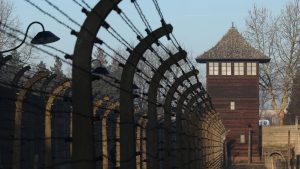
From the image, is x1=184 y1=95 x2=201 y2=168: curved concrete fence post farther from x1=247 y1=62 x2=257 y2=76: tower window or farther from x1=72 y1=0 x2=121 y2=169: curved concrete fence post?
x1=247 y1=62 x2=257 y2=76: tower window

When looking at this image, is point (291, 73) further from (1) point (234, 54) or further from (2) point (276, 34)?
(1) point (234, 54)

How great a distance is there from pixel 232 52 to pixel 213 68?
268cm

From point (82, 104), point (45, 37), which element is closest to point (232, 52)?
point (45, 37)

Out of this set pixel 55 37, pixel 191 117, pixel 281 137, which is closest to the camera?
pixel 55 37

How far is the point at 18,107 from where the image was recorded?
7.13 meters

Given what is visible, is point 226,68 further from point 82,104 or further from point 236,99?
point 82,104

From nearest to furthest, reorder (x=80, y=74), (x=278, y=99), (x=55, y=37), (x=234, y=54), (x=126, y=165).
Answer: (x=80, y=74)
(x=126, y=165)
(x=55, y=37)
(x=234, y=54)
(x=278, y=99)

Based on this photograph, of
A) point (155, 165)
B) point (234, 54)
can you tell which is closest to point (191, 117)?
point (155, 165)

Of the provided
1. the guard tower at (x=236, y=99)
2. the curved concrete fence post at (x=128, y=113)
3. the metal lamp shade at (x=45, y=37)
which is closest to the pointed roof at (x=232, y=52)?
the guard tower at (x=236, y=99)

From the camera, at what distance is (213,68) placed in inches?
2292

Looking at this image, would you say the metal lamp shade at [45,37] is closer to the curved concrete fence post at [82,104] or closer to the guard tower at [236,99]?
the curved concrete fence post at [82,104]

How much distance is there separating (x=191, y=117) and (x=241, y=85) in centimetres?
4674

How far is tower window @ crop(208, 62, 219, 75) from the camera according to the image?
57.8 m

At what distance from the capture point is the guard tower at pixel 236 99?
187 feet
